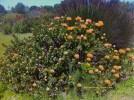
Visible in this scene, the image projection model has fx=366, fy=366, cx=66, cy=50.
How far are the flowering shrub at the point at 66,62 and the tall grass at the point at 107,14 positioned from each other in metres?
0.61

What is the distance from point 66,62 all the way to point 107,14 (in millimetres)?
2130

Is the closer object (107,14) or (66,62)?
(66,62)

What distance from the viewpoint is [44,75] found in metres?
7.10

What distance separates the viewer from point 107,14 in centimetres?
875

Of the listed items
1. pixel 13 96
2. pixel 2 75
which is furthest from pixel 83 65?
pixel 2 75

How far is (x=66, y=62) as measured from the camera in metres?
7.21

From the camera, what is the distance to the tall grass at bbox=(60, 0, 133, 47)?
869cm

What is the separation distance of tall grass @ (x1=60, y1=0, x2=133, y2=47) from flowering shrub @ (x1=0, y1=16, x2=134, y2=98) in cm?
61

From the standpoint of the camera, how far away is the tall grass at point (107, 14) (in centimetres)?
869

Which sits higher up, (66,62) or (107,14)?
(107,14)

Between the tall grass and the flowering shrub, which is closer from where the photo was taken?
the flowering shrub

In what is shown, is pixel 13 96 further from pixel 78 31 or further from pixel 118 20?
pixel 118 20

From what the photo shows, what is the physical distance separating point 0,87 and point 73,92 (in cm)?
193

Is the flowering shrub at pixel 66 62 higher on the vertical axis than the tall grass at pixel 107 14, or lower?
lower
